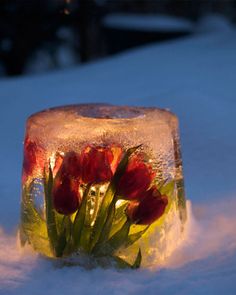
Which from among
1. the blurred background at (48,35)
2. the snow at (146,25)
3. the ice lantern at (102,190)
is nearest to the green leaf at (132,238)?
the ice lantern at (102,190)

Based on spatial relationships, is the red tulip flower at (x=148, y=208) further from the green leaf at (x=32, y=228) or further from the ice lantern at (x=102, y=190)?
the green leaf at (x=32, y=228)

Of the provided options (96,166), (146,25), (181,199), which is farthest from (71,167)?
(146,25)

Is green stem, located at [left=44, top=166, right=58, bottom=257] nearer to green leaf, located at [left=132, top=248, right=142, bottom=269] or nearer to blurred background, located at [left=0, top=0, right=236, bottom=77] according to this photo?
green leaf, located at [left=132, top=248, right=142, bottom=269]

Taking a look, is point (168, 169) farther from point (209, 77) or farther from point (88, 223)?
point (209, 77)

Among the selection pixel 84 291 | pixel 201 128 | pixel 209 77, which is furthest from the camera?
pixel 209 77

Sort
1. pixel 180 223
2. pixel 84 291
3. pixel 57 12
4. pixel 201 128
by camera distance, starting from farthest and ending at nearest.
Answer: pixel 57 12
pixel 201 128
pixel 180 223
pixel 84 291

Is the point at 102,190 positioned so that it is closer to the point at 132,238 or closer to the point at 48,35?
the point at 132,238

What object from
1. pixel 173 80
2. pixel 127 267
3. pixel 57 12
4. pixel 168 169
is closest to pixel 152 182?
pixel 168 169
